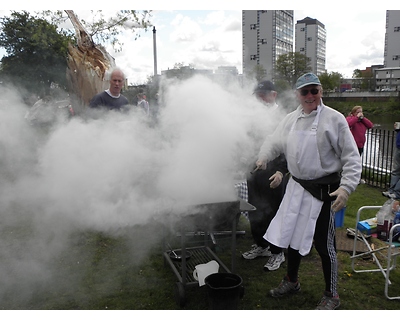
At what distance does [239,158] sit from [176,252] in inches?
58.6

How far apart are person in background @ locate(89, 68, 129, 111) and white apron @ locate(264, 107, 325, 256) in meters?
2.73

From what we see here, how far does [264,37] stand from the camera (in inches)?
189

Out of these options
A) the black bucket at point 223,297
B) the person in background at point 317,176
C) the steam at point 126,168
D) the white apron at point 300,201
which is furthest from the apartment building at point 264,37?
the black bucket at point 223,297

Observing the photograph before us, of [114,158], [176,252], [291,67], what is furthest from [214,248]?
[291,67]

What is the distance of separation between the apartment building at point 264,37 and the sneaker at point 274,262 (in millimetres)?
2150

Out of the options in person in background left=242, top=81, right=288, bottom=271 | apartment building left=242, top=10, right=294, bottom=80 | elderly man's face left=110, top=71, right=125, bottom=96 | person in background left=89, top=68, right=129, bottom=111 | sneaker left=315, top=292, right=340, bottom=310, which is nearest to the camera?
sneaker left=315, top=292, right=340, bottom=310

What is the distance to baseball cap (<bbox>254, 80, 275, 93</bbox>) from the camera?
12.4 feet

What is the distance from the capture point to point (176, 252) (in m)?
4.07

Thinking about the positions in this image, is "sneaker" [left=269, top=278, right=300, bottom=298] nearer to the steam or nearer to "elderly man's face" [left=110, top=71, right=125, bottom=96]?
the steam

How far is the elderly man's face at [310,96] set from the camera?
277 centimetres

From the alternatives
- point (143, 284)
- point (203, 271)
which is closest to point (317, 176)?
point (203, 271)

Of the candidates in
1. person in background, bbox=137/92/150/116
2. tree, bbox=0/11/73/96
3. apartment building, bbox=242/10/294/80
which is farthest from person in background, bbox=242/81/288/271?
tree, bbox=0/11/73/96

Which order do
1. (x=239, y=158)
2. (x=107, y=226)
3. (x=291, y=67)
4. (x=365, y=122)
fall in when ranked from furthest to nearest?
(x=365, y=122) → (x=291, y=67) → (x=107, y=226) → (x=239, y=158)

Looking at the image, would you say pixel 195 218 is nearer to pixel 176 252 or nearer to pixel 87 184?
pixel 176 252
